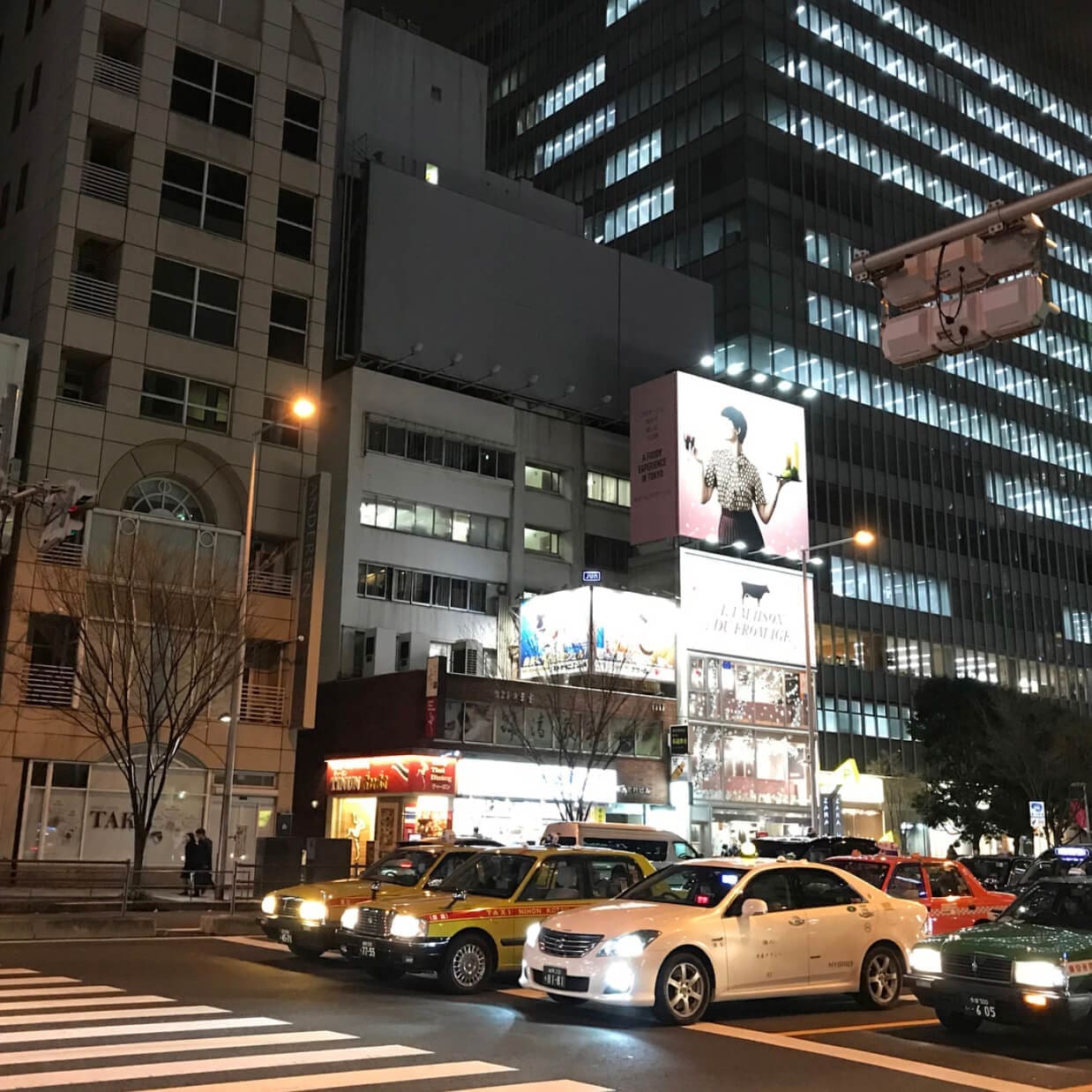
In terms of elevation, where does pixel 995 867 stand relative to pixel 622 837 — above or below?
below

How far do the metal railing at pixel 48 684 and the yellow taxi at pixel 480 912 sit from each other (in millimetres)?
21181

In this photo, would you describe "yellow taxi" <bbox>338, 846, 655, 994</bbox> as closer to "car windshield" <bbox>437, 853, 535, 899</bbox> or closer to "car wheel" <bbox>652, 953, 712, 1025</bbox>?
"car windshield" <bbox>437, 853, 535, 899</bbox>

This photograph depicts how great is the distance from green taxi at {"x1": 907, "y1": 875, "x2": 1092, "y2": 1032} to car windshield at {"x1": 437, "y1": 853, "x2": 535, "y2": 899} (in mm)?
5131

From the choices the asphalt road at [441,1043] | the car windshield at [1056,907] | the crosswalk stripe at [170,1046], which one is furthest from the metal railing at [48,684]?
the car windshield at [1056,907]

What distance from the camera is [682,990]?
38.8 feet

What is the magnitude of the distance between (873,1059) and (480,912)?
5528 mm

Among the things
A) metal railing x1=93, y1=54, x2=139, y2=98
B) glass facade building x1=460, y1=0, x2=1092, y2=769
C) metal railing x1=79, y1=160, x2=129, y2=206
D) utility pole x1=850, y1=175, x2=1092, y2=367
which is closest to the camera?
utility pole x1=850, y1=175, x2=1092, y2=367

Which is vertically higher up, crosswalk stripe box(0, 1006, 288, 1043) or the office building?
the office building

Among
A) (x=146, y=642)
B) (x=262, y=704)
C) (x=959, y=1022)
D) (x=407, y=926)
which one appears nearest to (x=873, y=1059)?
(x=959, y=1022)

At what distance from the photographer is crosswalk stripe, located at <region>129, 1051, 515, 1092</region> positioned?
822 centimetres

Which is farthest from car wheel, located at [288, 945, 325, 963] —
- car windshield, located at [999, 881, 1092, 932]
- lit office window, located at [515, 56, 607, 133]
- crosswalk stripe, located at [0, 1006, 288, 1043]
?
lit office window, located at [515, 56, 607, 133]

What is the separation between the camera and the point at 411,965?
45.8ft

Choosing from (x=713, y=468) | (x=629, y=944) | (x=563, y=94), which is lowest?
(x=629, y=944)

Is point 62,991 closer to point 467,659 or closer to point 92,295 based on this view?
point 92,295
